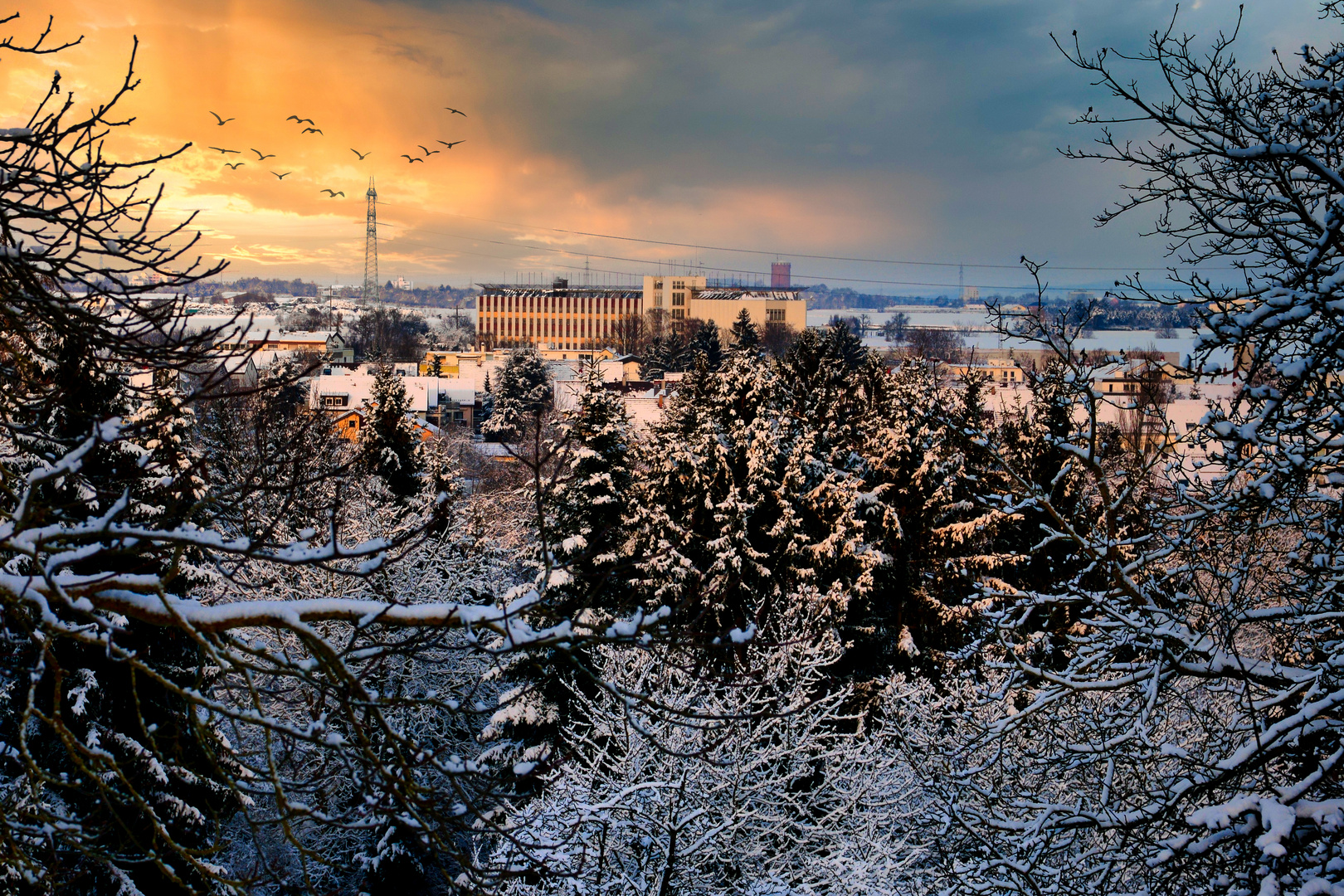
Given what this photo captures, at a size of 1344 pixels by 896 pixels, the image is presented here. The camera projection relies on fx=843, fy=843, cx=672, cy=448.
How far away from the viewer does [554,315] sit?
129 m

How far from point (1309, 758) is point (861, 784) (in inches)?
321

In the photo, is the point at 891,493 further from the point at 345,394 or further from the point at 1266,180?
the point at 345,394

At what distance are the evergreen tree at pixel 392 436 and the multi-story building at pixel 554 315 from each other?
10520cm

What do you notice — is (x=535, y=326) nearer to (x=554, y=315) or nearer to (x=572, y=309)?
(x=554, y=315)

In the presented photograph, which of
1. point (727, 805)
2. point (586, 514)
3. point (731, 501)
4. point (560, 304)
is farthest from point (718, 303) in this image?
point (727, 805)

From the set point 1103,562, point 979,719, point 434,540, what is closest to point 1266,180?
point 1103,562

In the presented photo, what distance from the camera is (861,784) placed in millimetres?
12008

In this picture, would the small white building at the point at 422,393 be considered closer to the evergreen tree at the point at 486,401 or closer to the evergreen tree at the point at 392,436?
→ the evergreen tree at the point at 486,401

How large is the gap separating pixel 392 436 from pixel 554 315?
356 feet

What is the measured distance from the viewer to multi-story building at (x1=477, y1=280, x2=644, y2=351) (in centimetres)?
12800

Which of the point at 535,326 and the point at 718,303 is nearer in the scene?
the point at 718,303

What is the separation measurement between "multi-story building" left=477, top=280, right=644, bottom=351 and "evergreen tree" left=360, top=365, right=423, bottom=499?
105 meters

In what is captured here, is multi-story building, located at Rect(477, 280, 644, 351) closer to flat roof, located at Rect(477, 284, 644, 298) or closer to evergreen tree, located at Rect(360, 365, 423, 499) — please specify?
flat roof, located at Rect(477, 284, 644, 298)

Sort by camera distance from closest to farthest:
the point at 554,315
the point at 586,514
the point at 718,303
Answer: the point at 586,514 < the point at 718,303 < the point at 554,315
